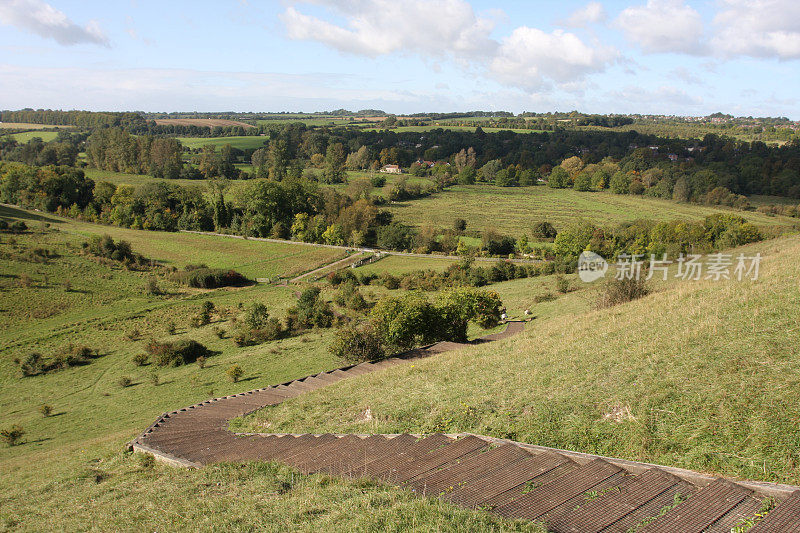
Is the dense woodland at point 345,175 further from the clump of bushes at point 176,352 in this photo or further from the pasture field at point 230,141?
the clump of bushes at point 176,352

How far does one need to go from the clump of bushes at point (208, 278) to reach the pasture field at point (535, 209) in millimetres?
34061

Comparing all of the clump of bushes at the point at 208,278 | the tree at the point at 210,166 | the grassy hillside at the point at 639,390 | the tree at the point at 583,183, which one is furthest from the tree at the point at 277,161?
the grassy hillside at the point at 639,390

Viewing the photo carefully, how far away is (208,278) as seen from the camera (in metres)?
47.6

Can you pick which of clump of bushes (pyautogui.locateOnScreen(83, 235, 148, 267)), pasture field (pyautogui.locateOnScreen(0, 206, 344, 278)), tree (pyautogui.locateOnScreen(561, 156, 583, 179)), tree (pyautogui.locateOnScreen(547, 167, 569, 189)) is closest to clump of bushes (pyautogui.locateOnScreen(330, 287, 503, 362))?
pasture field (pyautogui.locateOnScreen(0, 206, 344, 278))

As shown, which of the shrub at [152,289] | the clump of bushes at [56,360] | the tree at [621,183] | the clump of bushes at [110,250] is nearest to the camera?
the clump of bushes at [56,360]

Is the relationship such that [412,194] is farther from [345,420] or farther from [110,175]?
[345,420]

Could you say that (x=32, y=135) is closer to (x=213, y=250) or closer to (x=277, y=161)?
(x=277, y=161)

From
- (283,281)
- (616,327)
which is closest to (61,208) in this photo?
(283,281)

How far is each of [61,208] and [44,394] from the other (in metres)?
61.2

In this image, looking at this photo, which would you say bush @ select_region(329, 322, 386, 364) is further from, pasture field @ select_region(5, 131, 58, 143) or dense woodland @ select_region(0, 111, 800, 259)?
pasture field @ select_region(5, 131, 58, 143)

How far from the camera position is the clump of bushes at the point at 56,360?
27956mm

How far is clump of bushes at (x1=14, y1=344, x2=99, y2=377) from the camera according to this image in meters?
28.0

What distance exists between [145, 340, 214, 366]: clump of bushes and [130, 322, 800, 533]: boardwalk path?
64.6ft

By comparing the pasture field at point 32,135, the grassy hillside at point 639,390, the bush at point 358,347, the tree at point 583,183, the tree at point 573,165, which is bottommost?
the bush at point 358,347
